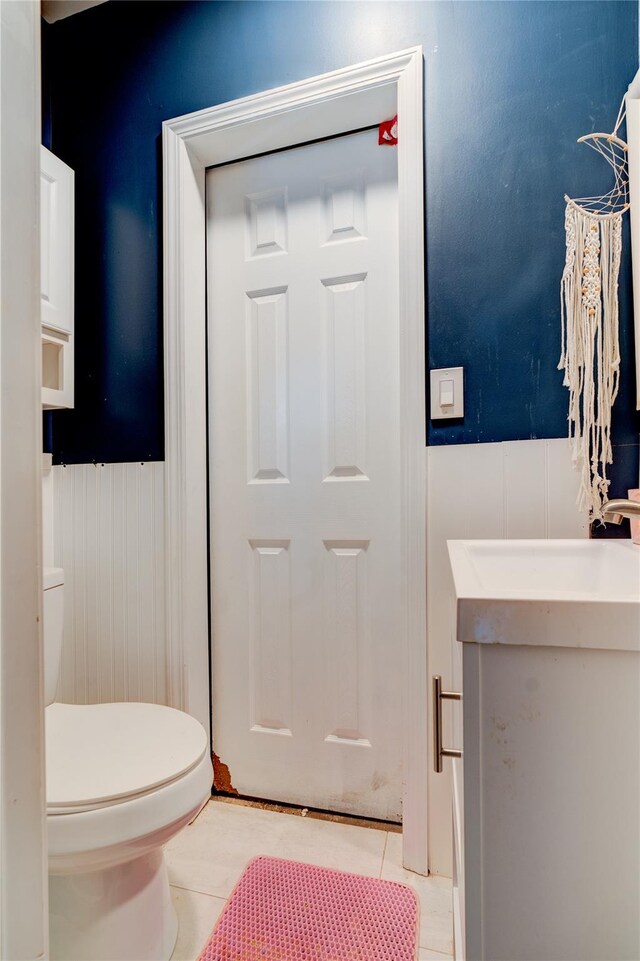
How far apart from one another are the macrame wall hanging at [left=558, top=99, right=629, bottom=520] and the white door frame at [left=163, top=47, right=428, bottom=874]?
1.07 ft

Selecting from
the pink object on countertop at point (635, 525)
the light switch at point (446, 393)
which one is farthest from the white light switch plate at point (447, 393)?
the pink object on countertop at point (635, 525)

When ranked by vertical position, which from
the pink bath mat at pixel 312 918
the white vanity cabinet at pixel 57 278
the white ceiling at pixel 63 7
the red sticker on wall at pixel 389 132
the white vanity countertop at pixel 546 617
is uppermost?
the white ceiling at pixel 63 7

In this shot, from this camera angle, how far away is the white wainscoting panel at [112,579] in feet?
4.54

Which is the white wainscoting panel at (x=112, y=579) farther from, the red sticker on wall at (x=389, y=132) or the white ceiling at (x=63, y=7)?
the white ceiling at (x=63, y=7)

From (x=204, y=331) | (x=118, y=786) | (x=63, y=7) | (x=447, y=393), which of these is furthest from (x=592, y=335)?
(x=63, y=7)

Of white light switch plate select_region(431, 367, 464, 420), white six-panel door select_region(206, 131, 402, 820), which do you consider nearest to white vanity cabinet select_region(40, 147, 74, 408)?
white six-panel door select_region(206, 131, 402, 820)

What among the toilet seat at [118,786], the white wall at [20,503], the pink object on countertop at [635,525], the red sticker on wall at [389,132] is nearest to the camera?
the white wall at [20,503]

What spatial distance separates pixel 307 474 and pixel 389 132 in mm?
977

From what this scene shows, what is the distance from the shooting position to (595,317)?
0.98 m

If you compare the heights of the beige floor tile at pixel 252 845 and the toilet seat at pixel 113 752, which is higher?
the toilet seat at pixel 113 752

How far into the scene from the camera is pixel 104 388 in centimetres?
144

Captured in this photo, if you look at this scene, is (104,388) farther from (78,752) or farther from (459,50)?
(459,50)

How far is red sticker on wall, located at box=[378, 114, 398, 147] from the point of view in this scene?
1.27 meters

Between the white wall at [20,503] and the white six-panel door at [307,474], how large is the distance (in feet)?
3.14
